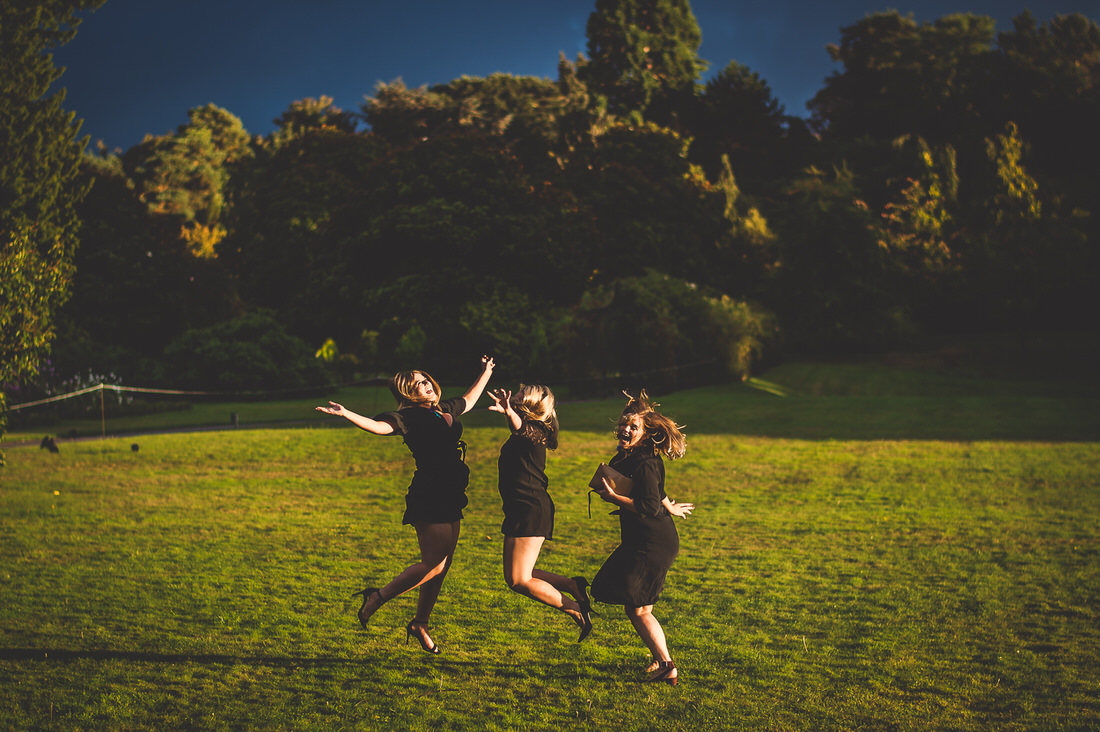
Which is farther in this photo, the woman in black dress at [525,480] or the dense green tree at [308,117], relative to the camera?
the dense green tree at [308,117]

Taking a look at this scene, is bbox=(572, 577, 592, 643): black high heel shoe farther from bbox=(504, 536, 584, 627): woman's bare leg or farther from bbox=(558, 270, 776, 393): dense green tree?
bbox=(558, 270, 776, 393): dense green tree

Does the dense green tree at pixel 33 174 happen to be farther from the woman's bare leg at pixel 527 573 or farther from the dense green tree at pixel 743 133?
the dense green tree at pixel 743 133

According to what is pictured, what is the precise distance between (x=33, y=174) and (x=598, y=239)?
28.3m

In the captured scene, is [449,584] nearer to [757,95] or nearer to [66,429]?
[66,429]

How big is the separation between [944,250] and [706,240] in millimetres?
11410

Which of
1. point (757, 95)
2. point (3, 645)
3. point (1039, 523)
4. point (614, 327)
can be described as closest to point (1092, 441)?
point (1039, 523)

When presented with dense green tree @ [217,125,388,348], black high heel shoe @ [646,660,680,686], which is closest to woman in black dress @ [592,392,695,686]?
black high heel shoe @ [646,660,680,686]

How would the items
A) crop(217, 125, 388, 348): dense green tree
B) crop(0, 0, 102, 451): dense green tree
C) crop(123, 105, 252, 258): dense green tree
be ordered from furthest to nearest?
crop(123, 105, 252, 258): dense green tree < crop(217, 125, 388, 348): dense green tree < crop(0, 0, 102, 451): dense green tree

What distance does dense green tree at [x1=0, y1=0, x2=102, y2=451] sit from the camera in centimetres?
1266

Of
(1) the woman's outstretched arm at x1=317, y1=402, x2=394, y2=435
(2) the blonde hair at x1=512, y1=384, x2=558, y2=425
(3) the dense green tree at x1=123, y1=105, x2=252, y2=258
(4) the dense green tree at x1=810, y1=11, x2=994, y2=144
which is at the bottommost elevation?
(1) the woman's outstretched arm at x1=317, y1=402, x2=394, y2=435

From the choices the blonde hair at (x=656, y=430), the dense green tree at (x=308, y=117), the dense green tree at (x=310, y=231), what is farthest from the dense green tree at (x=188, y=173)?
the blonde hair at (x=656, y=430)

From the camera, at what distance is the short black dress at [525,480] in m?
5.45

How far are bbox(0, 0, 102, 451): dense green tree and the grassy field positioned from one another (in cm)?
269

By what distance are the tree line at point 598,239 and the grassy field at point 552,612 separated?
1638 cm
